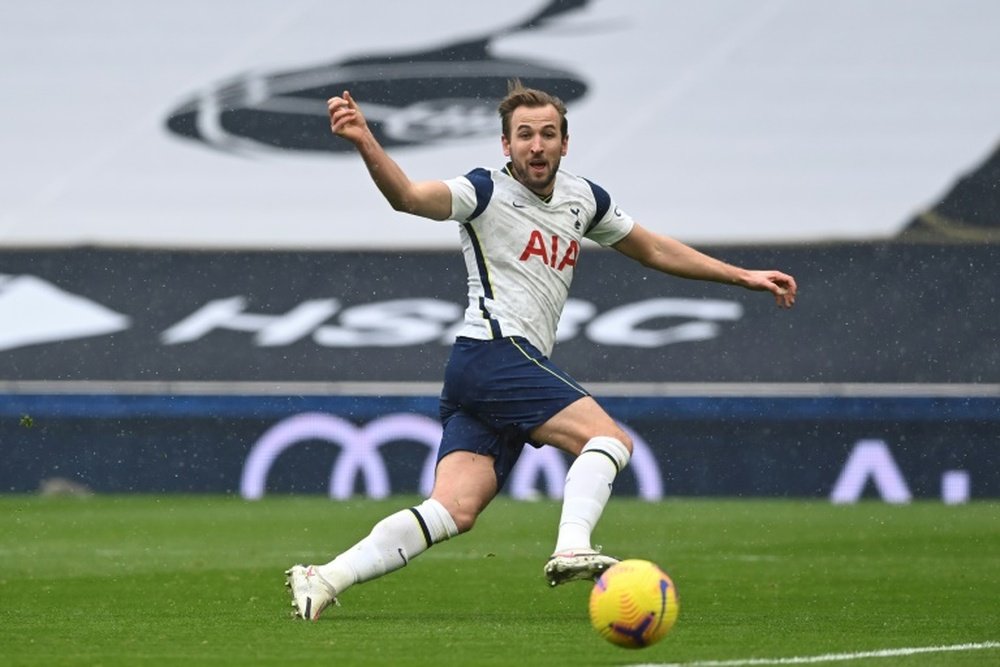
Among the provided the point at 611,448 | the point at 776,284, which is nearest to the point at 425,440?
the point at 776,284

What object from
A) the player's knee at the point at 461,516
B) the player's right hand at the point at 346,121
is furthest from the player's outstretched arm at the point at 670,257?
the player's right hand at the point at 346,121

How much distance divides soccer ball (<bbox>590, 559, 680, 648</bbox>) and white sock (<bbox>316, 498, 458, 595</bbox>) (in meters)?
1.24

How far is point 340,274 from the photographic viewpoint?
20891 millimetres

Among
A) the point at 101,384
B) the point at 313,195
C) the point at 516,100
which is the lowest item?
the point at 101,384

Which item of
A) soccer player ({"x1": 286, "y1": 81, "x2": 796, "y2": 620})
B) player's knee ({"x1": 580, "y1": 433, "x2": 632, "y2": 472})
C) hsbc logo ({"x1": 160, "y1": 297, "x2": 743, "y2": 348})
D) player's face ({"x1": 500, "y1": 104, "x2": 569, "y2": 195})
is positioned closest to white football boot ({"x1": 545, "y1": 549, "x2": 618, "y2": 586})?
soccer player ({"x1": 286, "y1": 81, "x2": 796, "y2": 620})

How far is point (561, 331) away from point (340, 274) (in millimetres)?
2525

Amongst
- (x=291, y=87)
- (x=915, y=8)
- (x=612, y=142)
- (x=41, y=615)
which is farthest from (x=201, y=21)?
(x=41, y=615)

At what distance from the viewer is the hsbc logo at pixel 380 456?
18188mm

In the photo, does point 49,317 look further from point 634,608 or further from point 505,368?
point 634,608

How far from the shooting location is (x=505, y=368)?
7312mm

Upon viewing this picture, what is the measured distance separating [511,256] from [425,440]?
36.3ft

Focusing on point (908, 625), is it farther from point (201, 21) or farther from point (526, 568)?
point (201, 21)

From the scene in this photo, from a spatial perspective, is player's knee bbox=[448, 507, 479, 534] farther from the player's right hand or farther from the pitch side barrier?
the pitch side barrier

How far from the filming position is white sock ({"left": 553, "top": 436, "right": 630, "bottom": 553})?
271 inches
